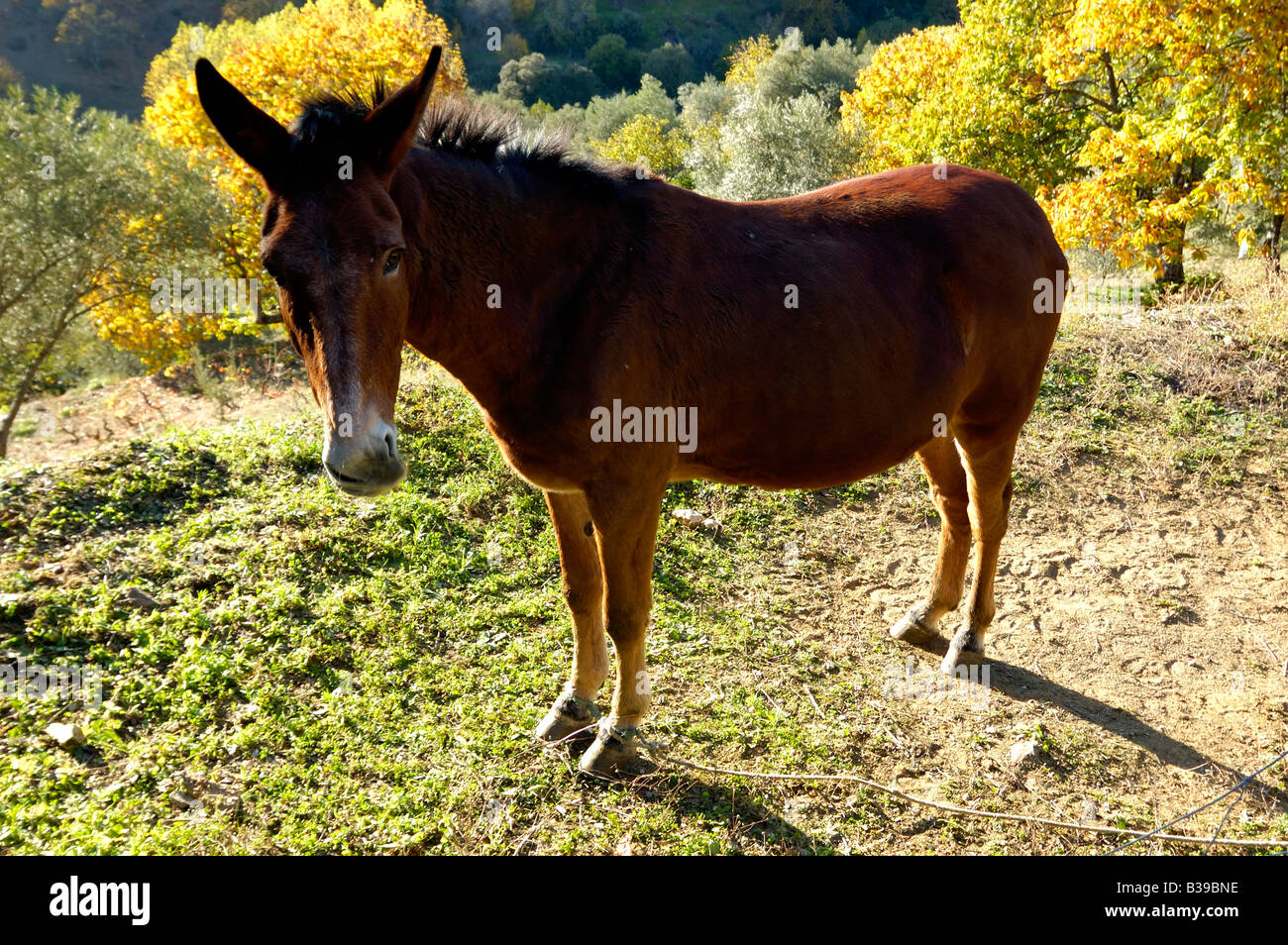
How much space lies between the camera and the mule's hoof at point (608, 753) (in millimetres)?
3992

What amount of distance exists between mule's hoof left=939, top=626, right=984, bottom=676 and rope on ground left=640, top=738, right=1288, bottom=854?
4.19ft

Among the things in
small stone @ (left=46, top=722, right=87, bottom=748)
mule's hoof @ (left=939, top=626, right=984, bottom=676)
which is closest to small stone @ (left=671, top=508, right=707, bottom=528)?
mule's hoof @ (left=939, top=626, right=984, bottom=676)

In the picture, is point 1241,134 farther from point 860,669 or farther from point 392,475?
point 392,475

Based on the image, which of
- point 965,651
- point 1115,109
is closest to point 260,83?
point 1115,109

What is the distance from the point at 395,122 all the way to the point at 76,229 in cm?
2240

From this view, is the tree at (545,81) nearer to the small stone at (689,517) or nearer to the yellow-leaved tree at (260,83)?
the yellow-leaved tree at (260,83)

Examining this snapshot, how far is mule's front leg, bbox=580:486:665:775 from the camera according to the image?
11.5ft

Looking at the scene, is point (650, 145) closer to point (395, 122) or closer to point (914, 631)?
point (914, 631)

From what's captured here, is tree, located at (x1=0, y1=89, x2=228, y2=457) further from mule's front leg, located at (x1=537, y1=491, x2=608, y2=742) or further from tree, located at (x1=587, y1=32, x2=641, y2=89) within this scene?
tree, located at (x1=587, y1=32, x2=641, y2=89)

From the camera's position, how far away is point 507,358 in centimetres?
328

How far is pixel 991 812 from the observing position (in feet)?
12.5

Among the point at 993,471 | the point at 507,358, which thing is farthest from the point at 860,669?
the point at 507,358

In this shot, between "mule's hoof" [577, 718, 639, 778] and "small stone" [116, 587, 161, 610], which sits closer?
"mule's hoof" [577, 718, 639, 778]

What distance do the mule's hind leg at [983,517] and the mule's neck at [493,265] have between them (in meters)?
2.89
